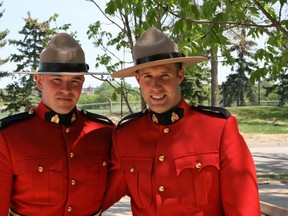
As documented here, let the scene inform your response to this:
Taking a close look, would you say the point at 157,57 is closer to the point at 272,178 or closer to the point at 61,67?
the point at 61,67

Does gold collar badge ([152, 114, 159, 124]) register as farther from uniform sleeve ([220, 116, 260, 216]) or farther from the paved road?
the paved road

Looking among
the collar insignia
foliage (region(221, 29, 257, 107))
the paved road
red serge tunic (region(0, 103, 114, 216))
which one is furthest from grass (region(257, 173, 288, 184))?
foliage (region(221, 29, 257, 107))

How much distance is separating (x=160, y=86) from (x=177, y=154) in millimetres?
354

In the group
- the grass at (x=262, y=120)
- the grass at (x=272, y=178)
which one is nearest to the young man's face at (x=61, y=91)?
the grass at (x=272, y=178)

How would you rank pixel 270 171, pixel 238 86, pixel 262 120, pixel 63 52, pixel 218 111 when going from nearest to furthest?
pixel 218 111
pixel 63 52
pixel 270 171
pixel 262 120
pixel 238 86

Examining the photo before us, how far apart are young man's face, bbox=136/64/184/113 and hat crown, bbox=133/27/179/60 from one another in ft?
0.28

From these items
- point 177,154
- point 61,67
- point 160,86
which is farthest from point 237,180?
point 61,67

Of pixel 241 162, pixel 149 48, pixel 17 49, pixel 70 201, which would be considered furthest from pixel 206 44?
pixel 17 49

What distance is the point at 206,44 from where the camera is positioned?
328 centimetres

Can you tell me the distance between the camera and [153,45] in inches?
89.7

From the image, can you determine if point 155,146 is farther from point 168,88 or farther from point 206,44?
point 206,44

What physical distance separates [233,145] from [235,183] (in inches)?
7.1

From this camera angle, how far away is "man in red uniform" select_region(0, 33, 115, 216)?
233 cm

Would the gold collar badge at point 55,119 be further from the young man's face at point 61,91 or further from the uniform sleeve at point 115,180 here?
the uniform sleeve at point 115,180
